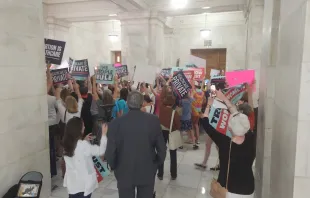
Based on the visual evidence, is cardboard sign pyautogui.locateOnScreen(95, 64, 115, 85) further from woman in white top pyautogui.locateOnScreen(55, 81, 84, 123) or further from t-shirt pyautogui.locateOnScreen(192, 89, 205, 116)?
t-shirt pyautogui.locateOnScreen(192, 89, 205, 116)

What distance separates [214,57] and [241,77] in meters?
11.3

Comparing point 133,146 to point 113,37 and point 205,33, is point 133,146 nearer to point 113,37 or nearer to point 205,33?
point 205,33

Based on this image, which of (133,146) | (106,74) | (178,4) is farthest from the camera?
(178,4)

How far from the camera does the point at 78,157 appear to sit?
2926 millimetres

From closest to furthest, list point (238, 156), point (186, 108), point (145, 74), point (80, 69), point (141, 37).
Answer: point (238, 156), point (80, 69), point (145, 74), point (186, 108), point (141, 37)

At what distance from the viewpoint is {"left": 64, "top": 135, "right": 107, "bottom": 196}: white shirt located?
293 centimetres

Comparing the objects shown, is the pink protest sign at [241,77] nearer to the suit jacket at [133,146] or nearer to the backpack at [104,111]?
the suit jacket at [133,146]

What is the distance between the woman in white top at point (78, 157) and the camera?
2906 millimetres

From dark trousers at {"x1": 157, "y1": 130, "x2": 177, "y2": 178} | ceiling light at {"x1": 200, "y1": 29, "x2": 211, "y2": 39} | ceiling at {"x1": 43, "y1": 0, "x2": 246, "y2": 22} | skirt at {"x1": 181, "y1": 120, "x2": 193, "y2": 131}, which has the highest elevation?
ceiling at {"x1": 43, "y1": 0, "x2": 246, "y2": 22}

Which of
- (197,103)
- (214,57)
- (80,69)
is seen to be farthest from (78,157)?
(214,57)

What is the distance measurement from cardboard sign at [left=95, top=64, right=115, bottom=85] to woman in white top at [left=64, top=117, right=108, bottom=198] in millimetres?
2625

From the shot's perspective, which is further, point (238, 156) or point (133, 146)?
point (133, 146)

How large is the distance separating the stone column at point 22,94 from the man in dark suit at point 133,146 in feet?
4.92

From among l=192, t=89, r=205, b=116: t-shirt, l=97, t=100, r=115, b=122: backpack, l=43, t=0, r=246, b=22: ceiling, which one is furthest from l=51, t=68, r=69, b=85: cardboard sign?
l=43, t=0, r=246, b=22: ceiling
